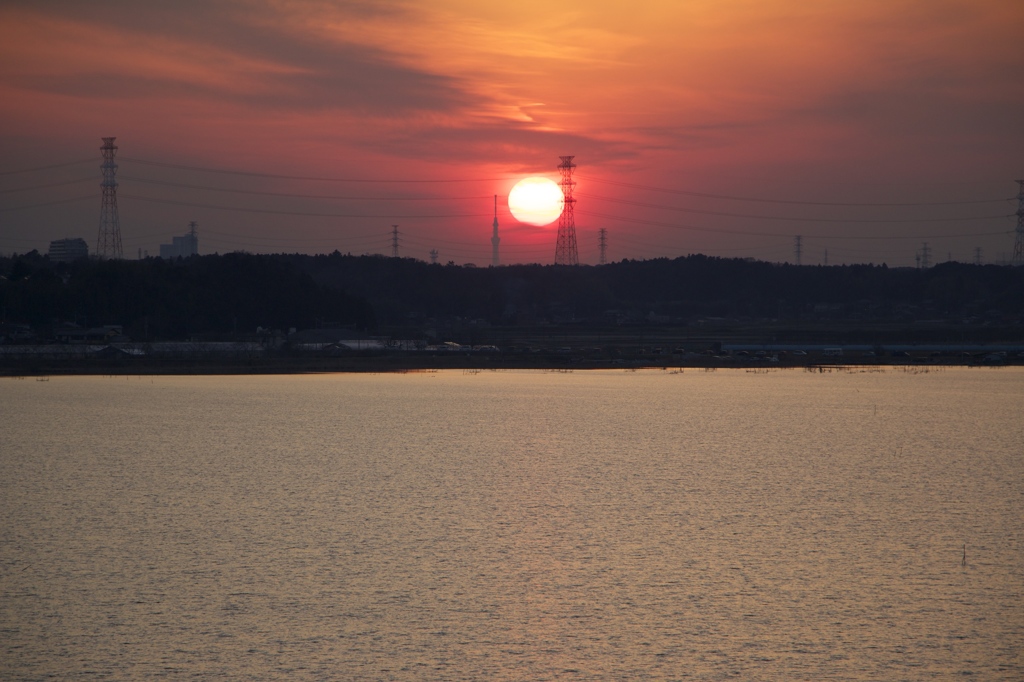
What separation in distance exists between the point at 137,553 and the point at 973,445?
32708mm

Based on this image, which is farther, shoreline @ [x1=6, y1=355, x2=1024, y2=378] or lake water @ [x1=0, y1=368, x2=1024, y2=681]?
shoreline @ [x1=6, y1=355, x2=1024, y2=378]

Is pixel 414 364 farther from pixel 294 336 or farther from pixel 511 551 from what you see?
pixel 511 551

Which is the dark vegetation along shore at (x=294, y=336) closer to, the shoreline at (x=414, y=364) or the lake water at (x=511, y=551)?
the shoreline at (x=414, y=364)

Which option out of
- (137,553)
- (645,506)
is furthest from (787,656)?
(137,553)

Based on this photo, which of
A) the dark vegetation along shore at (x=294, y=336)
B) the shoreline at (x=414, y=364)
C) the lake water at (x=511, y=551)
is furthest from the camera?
the dark vegetation along shore at (x=294, y=336)

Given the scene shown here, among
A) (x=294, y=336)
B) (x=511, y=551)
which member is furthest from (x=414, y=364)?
(x=511, y=551)

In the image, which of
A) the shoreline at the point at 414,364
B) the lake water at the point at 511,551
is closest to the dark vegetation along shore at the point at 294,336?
the shoreline at the point at 414,364

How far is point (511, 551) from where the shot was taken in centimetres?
2228

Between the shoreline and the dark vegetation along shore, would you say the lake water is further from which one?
the dark vegetation along shore

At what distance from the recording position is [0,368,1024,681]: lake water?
1593cm

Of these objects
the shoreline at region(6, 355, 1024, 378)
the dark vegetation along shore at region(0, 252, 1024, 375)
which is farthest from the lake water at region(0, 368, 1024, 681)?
the dark vegetation along shore at region(0, 252, 1024, 375)

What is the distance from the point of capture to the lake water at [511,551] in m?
15.9

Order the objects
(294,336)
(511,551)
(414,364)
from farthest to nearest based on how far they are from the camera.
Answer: (294,336)
(414,364)
(511,551)

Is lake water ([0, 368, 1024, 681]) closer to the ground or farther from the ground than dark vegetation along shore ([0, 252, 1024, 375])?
closer to the ground
